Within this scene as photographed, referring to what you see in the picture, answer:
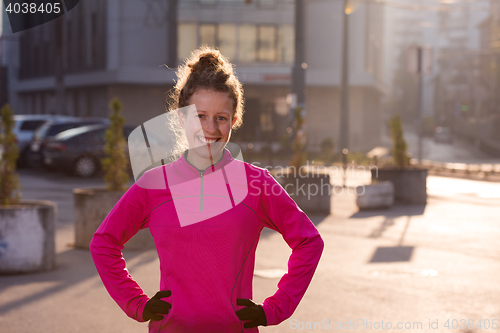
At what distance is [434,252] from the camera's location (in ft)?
28.7

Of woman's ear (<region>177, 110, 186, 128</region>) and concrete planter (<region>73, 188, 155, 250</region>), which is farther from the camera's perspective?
concrete planter (<region>73, 188, 155, 250</region>)

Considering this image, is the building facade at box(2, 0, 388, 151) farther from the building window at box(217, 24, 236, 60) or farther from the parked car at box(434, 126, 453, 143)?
the parked car at box(434, 126, 453, 143)

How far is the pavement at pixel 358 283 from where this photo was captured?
559 cm

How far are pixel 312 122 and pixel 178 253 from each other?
144 feet

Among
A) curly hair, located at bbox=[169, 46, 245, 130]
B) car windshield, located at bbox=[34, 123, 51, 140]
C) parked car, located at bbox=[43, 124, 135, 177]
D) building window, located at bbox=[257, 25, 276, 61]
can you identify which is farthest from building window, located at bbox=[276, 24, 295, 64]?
curly hair, located at bbox=[169, 46, 245, 130]

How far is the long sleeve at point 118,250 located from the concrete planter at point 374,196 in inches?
439

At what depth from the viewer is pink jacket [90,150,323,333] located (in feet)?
7.66

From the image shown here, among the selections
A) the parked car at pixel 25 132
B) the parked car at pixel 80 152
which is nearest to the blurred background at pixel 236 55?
the parked car at pixel 25 132

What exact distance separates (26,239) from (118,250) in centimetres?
556

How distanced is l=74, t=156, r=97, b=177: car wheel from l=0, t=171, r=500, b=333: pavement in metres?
9.42

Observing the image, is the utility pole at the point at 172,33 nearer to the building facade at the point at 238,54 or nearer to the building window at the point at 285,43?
the building facade at the point at 238,54

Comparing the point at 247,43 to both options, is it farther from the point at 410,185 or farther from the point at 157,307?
the point at 157,307

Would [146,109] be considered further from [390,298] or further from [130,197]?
[130,197]

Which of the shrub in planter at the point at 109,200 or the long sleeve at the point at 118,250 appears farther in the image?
the shrub in planter at the point at 109,200
